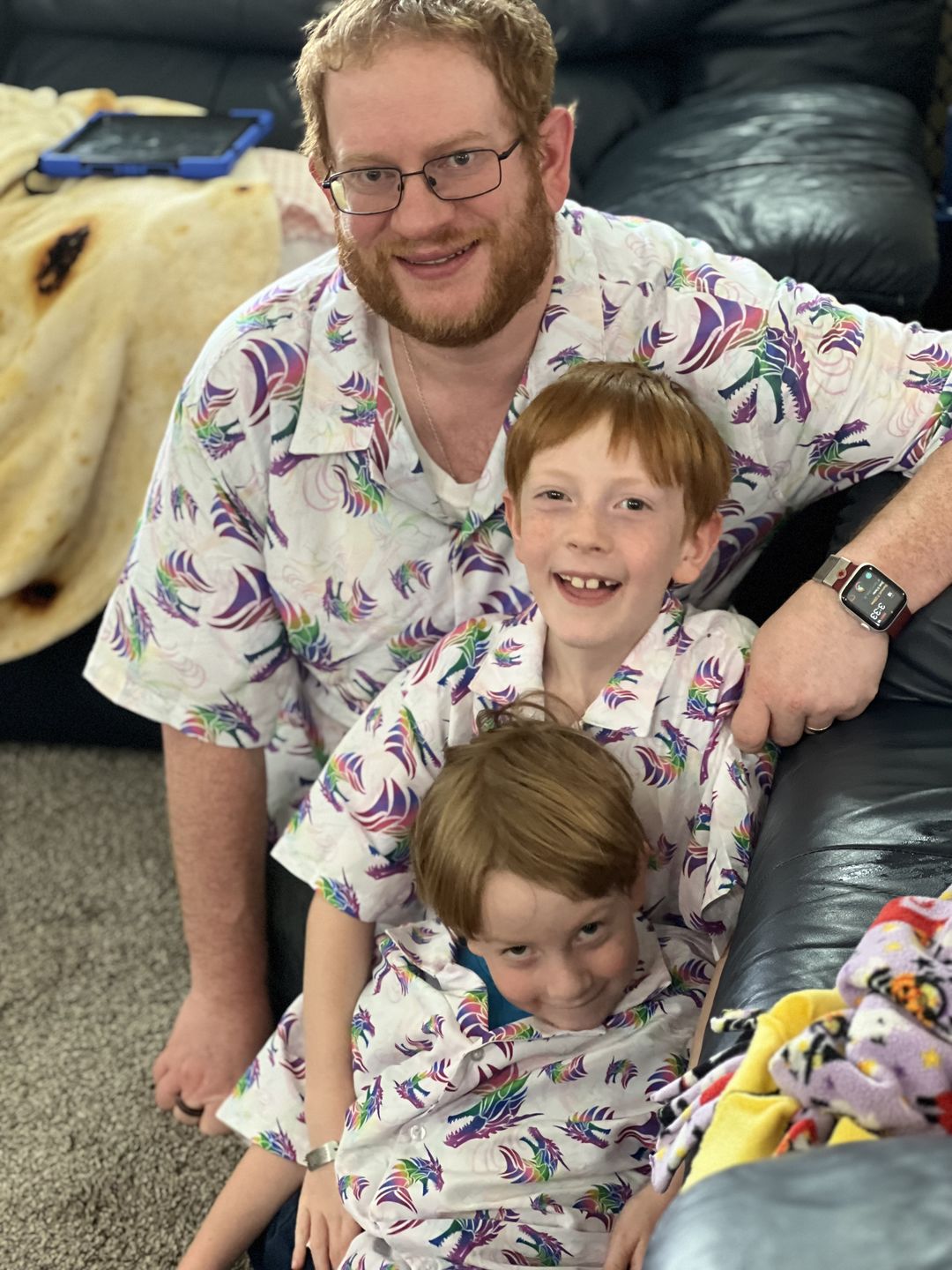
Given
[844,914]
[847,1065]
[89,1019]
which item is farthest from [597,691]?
[89,1019]

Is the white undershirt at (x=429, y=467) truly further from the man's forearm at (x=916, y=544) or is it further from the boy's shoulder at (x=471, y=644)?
the man's forearm at (x=916, y=544)

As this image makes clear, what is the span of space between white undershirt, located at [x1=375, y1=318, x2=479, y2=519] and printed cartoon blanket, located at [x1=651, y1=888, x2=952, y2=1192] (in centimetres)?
68

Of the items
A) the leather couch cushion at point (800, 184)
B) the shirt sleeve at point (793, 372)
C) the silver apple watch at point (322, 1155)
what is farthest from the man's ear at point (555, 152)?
the silver apple watch at point (322, 1155)

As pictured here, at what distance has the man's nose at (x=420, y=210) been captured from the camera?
132cm

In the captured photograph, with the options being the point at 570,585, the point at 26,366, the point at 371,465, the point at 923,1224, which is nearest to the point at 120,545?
the point at 26,366

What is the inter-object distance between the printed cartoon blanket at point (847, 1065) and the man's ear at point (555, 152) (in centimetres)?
78

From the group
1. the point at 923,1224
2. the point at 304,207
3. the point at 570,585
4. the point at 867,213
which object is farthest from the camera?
the point at 304,207

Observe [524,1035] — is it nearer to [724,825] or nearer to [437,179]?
[724,825]

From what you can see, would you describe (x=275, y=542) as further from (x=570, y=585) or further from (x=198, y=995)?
(x=198, y=995)

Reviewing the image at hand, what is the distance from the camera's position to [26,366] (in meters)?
2.07

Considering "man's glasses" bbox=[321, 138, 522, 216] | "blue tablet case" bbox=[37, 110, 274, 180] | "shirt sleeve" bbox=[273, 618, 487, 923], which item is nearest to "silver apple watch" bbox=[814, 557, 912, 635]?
"shirt sleeve" bbox=[273, 618, 487, 923]

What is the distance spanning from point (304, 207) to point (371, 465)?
948 millimetres

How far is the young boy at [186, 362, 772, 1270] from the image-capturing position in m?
1.29

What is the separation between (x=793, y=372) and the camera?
1.38 meters
